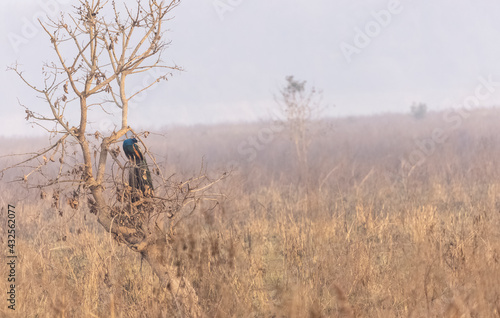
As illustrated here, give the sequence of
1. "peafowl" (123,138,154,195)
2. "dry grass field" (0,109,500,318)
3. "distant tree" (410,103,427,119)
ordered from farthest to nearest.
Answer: "distant tree" (410,103,427,119) < "peafowl" (123,138,154,195) < "dry grass field" (0,109,500,318)

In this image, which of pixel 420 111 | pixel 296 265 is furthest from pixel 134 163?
pixel 420 111

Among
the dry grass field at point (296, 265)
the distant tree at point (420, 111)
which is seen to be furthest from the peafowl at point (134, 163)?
the distant tree at point (420, 111)

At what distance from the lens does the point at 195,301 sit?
3.86 m

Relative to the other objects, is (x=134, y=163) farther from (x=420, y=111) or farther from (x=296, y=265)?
(x=420, y=111)

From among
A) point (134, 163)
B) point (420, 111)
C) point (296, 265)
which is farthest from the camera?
point (420, 111)

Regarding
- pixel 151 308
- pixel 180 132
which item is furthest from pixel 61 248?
pixel 180 132

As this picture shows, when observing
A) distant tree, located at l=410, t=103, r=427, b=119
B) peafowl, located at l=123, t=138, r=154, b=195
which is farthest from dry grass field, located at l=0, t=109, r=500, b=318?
distant tree, located at l=410, t=103, r=427, b=119

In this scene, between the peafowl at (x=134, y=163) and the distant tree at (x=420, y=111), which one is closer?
the peafowl at (x=134, y=163)

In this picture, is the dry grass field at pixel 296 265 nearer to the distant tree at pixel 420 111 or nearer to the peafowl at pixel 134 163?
the peafowl at pixel 134 163

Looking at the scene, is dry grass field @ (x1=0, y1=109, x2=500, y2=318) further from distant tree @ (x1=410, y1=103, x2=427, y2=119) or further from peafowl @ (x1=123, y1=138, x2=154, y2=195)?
distant tree @ (x1=410, y1=103, x2=427, y2=119)

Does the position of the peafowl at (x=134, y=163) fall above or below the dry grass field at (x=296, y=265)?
above

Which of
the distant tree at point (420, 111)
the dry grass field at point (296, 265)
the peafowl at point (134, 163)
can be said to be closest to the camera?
the dry grass field at point (296, 265)

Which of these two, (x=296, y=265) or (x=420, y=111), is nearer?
(x=296, y=265)

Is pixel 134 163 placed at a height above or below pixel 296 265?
above
